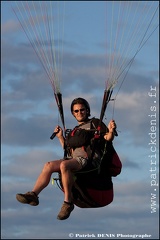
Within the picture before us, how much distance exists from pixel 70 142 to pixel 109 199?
1638 millimetres

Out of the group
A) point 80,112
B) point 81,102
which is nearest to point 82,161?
point 80,112

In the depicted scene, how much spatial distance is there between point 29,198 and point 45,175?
0.61 m

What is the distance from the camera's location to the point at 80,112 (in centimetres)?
1966

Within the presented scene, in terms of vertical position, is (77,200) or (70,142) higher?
(70,142)

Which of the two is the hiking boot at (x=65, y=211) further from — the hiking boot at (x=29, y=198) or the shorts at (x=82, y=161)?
the shorts at (x=82, y=161)

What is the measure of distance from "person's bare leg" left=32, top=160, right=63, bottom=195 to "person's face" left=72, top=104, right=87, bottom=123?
1277 mm

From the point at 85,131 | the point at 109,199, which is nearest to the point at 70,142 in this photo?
the point at 85,131

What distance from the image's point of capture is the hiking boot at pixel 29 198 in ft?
62.1

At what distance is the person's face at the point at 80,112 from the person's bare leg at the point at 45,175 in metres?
1.28

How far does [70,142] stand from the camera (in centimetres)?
1953

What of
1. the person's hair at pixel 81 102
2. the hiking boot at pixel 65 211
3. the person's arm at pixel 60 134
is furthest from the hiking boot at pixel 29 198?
the person's hair at pixel 81 102

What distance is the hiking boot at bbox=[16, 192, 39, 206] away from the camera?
18922mm

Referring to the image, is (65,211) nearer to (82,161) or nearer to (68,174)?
(68,174)

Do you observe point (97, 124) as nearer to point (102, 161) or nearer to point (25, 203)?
point (102, 161)
